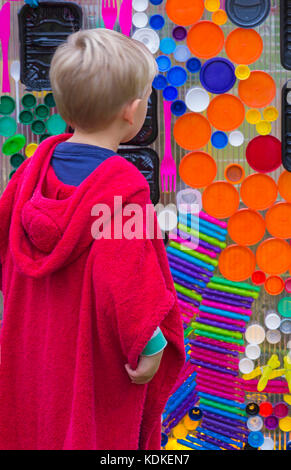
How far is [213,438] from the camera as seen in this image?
167 cm

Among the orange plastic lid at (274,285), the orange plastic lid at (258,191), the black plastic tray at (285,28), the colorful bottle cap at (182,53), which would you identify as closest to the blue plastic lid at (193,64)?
the colorful bottle cap at (182,53)

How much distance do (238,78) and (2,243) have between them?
0.86 metres

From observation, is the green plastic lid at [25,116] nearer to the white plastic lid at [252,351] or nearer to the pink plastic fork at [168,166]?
the pink plastic fork at [168,166]

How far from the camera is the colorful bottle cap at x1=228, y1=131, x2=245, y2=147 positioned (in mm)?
1614

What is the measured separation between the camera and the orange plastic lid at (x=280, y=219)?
1624mm

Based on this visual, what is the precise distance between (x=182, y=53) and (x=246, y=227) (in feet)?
1.66

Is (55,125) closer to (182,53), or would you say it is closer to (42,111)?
(42,111)

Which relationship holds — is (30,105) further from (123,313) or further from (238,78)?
(123,313)

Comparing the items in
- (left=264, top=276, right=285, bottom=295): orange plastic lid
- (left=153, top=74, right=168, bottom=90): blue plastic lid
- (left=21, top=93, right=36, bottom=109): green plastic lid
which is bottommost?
(left=264, top=276, right=285, bottom=295): orange plastic lid

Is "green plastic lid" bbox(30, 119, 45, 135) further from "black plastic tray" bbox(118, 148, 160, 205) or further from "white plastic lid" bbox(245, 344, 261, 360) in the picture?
"white plastic lid" bbox(245, 344, 261, 360)

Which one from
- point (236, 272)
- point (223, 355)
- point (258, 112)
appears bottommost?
point (223, 355)

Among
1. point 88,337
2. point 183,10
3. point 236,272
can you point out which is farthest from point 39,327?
point 183,10

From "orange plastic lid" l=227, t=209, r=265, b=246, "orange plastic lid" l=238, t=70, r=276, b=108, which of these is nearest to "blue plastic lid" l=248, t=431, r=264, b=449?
"orange plastic lid" l=227, t=209, r=265, b=246

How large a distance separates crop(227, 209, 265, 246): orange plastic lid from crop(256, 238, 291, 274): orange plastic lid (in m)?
0.03
